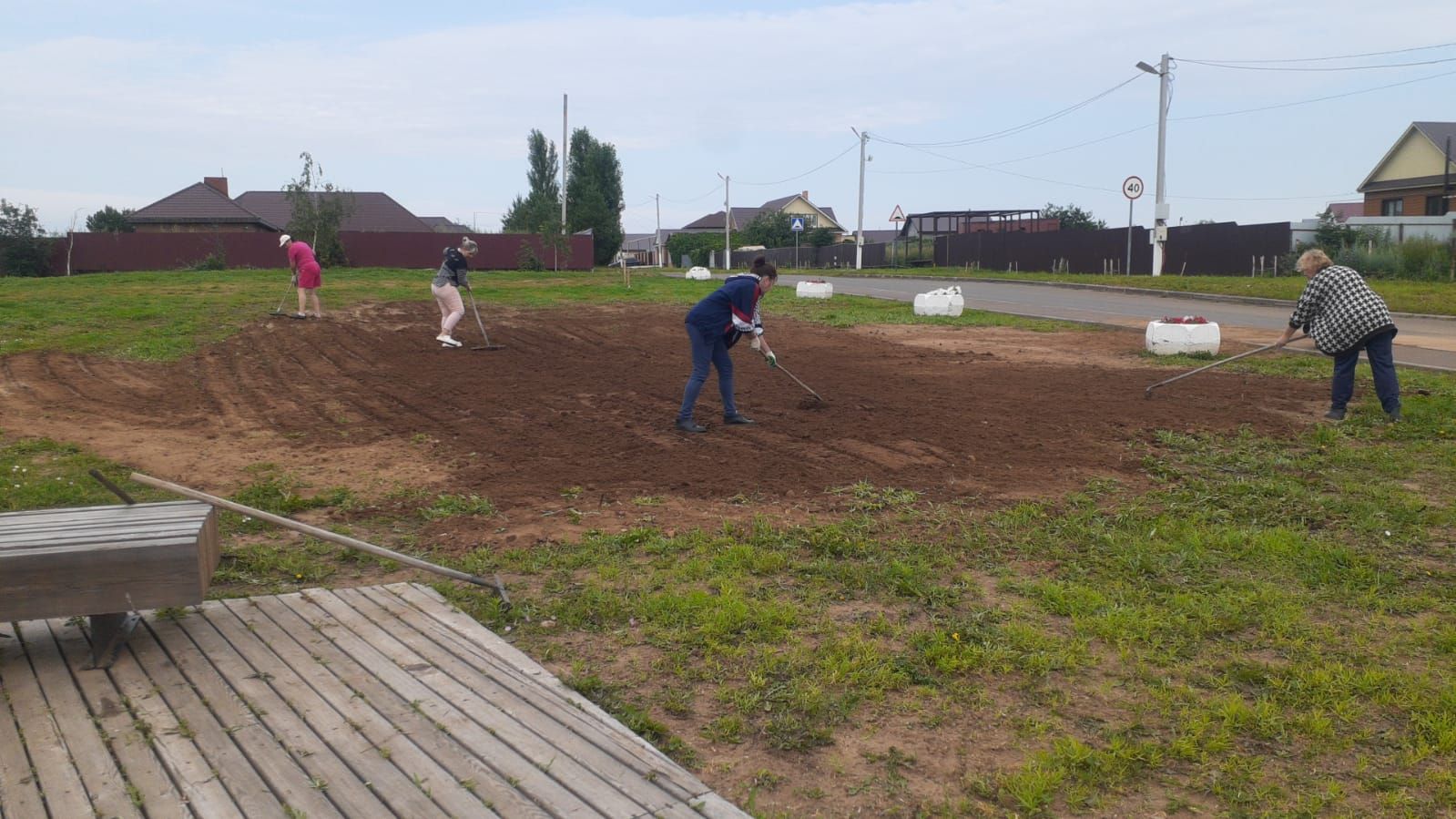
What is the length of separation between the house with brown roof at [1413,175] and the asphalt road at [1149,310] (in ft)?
81.8

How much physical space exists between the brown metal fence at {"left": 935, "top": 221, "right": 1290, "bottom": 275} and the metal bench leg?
32994 millimetres

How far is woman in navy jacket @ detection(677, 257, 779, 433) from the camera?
345 inches

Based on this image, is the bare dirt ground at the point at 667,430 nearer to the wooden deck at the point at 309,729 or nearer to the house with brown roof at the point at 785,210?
the wooden deck at the point at 309,729

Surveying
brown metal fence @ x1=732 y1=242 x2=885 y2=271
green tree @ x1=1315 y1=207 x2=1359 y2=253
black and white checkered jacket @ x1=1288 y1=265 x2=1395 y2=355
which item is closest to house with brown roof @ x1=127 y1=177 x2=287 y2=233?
brown metal fence @ x1=732 y1=242 x2=885 y2=271

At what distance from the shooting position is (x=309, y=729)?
11.6 ft

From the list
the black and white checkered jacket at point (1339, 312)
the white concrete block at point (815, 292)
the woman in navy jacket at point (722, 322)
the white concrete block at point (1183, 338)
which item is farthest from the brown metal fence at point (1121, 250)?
the woman in navy jacket at point (722, 322)

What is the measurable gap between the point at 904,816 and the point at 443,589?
111 inches

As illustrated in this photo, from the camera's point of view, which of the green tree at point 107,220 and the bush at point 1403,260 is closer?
the bush at point 1403,260

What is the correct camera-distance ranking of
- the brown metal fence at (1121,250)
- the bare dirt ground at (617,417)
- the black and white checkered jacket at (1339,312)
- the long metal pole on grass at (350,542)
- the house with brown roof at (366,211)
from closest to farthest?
1. the long metal pole on grass at (350,542)
2. the bare dirt ground at (617,417)
3. the black and white checkered jacket at (1339,312)
4. the brown metal fence at (1121,250)
5. the house with brown roof at (366,211)

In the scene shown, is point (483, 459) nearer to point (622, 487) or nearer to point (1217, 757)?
point (622, 487)

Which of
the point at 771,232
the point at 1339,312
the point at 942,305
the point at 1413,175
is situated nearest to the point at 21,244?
the point at 942,305

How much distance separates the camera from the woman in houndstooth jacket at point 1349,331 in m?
8.75

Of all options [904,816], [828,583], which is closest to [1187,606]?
[828,583]

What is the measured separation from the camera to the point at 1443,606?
475cm
